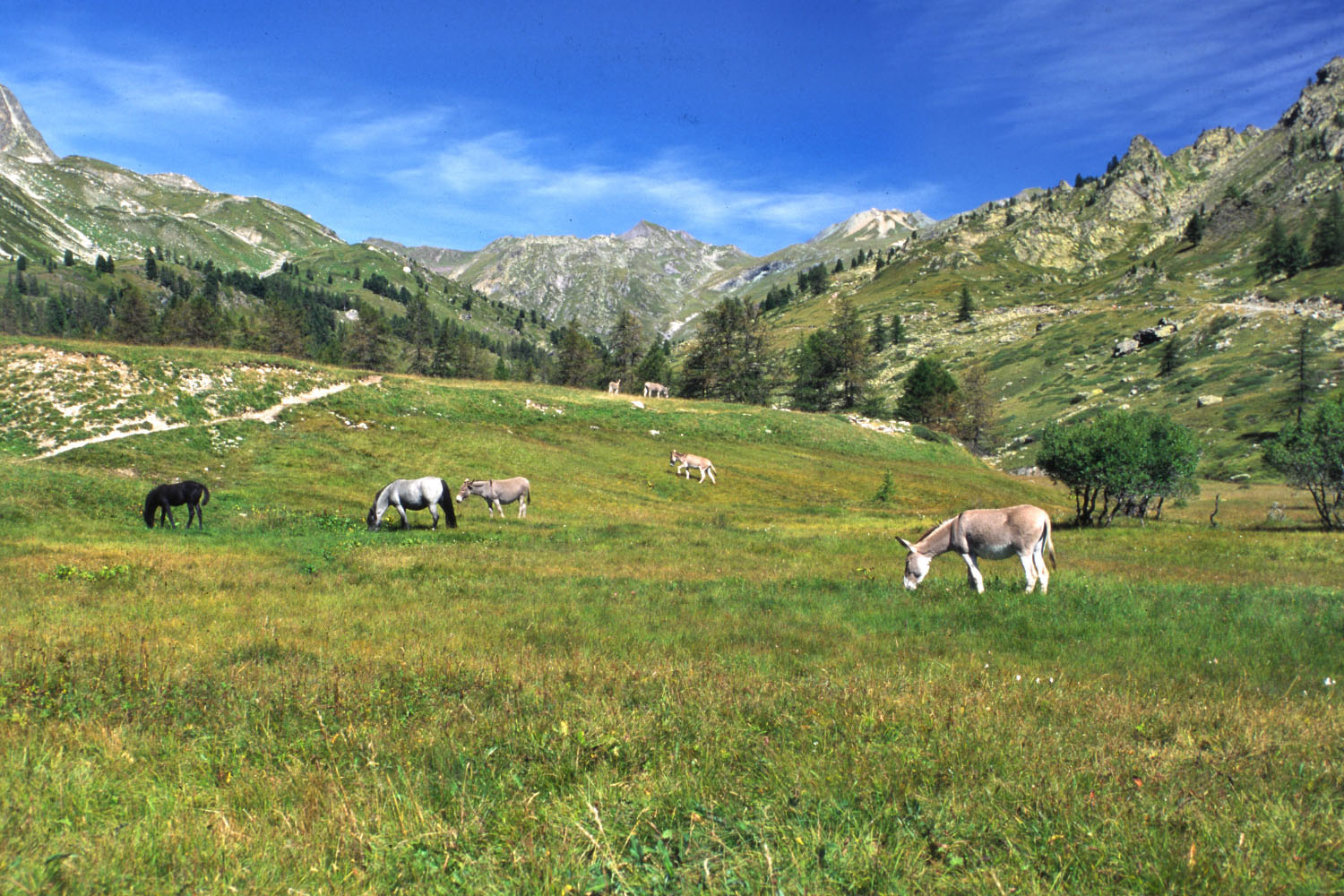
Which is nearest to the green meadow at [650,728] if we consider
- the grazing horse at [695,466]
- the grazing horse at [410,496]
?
the grazing horse at [410,496]

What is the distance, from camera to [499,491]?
33094mm

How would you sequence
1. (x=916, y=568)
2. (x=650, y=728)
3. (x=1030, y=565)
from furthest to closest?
(x=916, y=568)
(x=1030, y=565)
(x=650, y=728)

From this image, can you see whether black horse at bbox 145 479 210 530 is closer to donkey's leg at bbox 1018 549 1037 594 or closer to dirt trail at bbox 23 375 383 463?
dirt trail at bbox 23 375 383 463

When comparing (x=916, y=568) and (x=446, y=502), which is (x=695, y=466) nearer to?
(x=446, y=502)

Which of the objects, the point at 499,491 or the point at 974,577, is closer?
the point at 974,577

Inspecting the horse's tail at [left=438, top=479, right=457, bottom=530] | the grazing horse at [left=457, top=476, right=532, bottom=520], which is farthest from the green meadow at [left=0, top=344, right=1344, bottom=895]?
the grazing horse at [left=457, top=476, right=532, bottom=520]

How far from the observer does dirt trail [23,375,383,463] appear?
3155 cm

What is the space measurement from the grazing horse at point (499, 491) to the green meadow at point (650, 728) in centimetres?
1479

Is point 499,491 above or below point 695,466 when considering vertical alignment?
below

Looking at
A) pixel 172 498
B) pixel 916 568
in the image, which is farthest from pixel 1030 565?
pixel 172 498

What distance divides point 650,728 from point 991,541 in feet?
41.2

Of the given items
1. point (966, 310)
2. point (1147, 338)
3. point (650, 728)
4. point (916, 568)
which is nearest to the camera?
point (650, 728)

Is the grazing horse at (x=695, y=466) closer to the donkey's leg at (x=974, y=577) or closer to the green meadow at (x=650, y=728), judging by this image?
the green meadow at (x=650, y=728)

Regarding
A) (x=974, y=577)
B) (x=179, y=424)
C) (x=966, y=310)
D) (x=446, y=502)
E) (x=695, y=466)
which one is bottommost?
(x=446, y=502)
